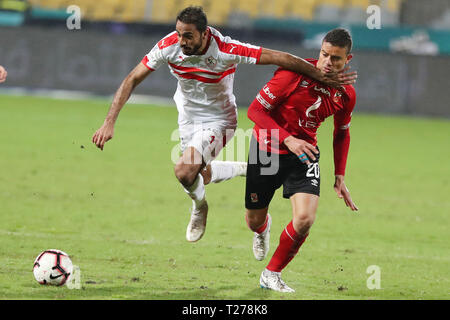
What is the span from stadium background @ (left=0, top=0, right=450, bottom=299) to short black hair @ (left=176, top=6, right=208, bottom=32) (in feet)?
6.06

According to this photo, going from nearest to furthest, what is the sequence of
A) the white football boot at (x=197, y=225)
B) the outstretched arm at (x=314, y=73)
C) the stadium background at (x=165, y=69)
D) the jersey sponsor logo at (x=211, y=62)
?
the outstretched arm at (x=314, y=73), the jersey sponsor logo at (x=211, y=62), the white football boot at (x=197, y=225), the stadium background at (x=165, y=69)

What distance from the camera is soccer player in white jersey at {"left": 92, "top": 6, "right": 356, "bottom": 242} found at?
19.1 ft

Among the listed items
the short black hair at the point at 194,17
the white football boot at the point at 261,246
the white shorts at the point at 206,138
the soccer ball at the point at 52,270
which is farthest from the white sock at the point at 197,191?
the soccer ball at the point at 52,270

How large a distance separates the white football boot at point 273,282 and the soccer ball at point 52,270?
134cm

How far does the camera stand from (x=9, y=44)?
69.8 feet

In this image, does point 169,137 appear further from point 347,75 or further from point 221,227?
point 347,75

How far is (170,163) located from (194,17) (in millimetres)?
6568

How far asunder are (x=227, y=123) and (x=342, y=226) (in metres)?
2.13

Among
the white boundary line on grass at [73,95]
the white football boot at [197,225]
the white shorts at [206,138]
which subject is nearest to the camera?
the white shorts at [206,138]

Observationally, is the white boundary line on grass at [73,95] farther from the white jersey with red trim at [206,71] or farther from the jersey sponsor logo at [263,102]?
the jersey sponsor logo at [263,102]

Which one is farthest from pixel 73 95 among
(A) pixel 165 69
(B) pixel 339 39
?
(B) pixel 339 39

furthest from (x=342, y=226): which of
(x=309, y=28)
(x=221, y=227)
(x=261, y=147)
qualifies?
(x=309, y=28)

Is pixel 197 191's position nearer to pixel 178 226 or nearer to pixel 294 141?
pixel 178 226

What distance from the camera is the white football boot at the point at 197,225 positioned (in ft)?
22.6
